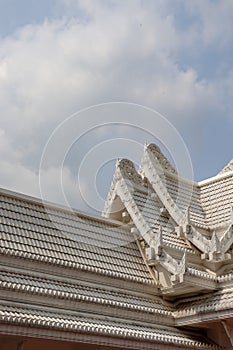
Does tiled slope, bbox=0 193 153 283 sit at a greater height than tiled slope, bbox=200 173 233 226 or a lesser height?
lesser

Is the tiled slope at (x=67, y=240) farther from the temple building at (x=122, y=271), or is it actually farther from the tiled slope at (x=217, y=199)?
the tiled slope at (x=217, y=199)

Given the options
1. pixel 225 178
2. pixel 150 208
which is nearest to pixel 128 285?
pixel 150 208

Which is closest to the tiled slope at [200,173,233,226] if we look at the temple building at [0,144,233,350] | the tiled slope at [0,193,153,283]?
the temple building at [0,144,233,350]

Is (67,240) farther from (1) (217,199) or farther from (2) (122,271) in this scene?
(1) (217,199)

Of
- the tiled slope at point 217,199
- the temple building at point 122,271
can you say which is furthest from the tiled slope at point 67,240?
the tiled slope at point 217,199

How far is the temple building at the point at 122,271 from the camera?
34.0 ft

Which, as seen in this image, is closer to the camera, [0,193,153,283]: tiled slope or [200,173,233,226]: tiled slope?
[0,193,153,283]: tiled slope

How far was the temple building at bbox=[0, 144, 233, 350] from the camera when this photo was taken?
34.0ft

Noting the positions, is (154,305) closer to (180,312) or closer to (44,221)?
(180,312)

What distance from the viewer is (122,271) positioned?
13023 mm

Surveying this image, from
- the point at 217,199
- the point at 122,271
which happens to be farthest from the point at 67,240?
the point at 217,199

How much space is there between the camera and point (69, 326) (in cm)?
998

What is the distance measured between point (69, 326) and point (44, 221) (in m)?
3.14

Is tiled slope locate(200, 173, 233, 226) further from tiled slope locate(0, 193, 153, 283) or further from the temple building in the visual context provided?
tiled slope locate(0, 193, 153, 283)
